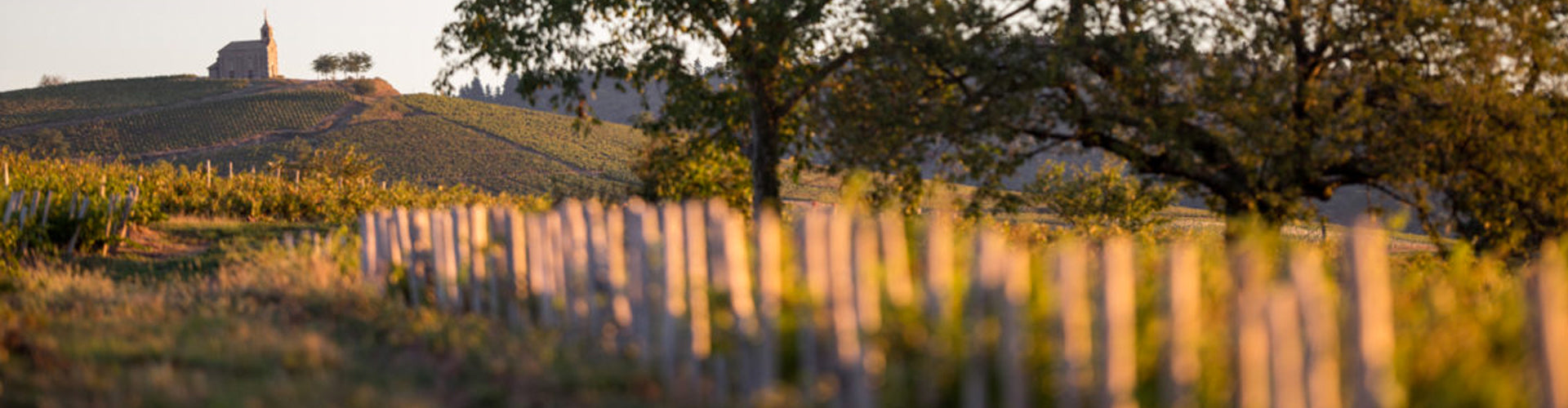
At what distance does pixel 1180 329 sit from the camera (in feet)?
11.5

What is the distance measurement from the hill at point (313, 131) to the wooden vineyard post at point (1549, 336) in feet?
205

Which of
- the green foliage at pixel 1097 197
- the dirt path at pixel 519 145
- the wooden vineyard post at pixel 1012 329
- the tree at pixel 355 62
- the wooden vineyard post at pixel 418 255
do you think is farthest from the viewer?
A: the tree at pixel 355 62

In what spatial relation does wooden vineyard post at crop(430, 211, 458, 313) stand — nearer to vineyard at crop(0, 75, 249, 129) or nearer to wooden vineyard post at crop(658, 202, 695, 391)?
wooden vineyard post at crop(658, 202, 695, 391)

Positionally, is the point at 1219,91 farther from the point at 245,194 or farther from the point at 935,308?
the point at 245,194

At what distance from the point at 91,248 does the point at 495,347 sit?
11.2m

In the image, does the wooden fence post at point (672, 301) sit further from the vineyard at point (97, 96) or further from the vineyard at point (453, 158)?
the vineyard at point (97, 96)

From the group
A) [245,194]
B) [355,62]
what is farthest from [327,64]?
[245,194]

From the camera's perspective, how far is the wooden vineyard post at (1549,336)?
3205mm

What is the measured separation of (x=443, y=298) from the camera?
25.8 feet

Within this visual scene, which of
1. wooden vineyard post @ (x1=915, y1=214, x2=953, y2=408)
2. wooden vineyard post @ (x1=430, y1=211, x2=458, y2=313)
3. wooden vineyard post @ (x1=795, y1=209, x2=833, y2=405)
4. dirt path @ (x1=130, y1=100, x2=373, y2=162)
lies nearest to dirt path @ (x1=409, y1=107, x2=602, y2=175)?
dirt path @ (x1=130, y1=100, x2=373, y2=162)

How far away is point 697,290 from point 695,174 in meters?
16.0

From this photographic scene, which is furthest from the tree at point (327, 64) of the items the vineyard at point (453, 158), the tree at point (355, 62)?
the vineyard at point (453, 158)

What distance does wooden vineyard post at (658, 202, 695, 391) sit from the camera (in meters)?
5.18

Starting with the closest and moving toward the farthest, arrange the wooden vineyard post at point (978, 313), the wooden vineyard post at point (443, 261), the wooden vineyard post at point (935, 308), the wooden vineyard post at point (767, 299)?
the wooden vineyard post at point (978, 313) → the wooden vineyard post at point (935, 308) → the wooden vineyard post at point (767, 299) → the wooden vineyard post at point (443, 261)
